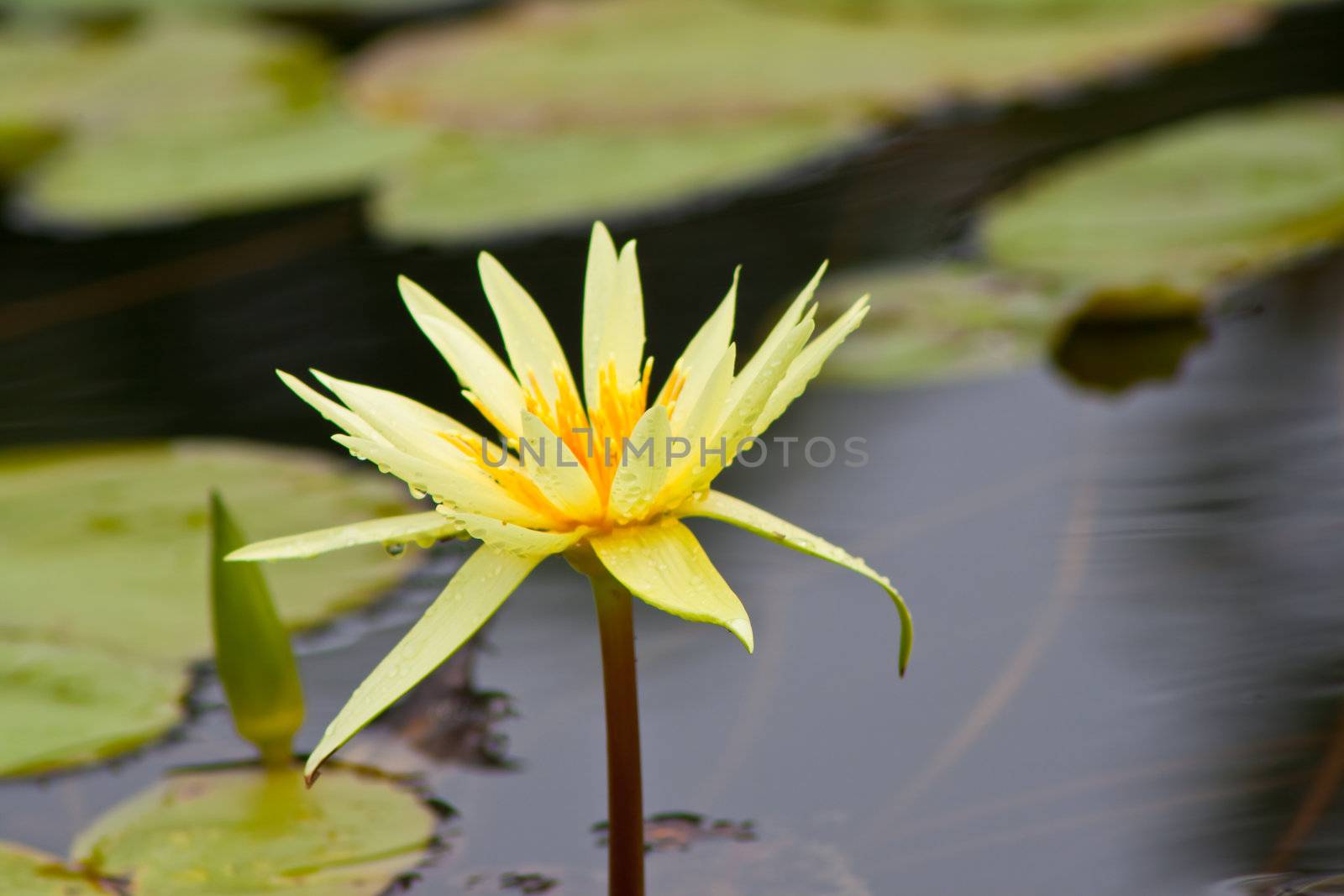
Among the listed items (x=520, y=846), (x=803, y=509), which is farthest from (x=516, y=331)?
(x=803, y=509)

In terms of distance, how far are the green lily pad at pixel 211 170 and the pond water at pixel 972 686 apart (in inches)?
66.4

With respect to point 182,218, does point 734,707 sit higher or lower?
lower

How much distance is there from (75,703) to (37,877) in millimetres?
308

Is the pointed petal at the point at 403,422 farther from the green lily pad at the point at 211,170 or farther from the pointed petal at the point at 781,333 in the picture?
the green lily pad at the point at 211,170

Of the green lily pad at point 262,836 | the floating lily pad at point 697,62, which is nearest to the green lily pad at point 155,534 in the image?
the green lily pad at point 262,836

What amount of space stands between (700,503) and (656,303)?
1502mm

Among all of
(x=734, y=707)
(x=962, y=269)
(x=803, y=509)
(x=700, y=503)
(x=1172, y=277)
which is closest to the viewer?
(x=700, y=503)

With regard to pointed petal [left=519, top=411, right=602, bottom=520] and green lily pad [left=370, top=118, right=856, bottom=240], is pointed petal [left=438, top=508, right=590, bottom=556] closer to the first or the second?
pointed petal [left=519, top=411, right=602, bottom=520]

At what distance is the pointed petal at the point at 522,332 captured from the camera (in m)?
1.33

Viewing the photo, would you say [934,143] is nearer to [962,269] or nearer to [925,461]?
[962,269]

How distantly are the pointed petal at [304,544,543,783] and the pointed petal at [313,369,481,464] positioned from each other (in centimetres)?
10

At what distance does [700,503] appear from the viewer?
1124 mm

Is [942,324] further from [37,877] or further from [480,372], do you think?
Result: [37,877]

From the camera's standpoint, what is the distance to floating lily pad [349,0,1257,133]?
3309 mm
